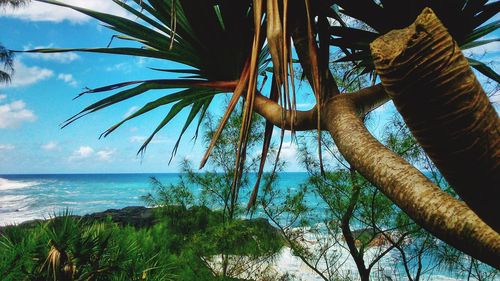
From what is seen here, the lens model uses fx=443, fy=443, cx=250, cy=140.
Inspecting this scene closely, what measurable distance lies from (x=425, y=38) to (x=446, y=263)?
603 centimetres

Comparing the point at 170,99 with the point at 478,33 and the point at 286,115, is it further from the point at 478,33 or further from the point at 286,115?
the point at 478,33

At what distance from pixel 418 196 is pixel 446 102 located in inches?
9.2

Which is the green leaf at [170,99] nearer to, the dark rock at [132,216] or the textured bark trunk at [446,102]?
the textured bark trunk at [446,102]

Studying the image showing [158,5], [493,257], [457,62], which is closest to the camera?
[457,62]

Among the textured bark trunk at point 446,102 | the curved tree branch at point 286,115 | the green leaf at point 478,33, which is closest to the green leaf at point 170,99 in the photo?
the curved tree branch at point 286,115

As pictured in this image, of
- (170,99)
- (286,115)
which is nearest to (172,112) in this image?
(170,99)


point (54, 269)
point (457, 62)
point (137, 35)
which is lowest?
point (54, 269)

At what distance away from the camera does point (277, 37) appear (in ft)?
2.69

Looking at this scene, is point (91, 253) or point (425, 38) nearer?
point (425, 38)

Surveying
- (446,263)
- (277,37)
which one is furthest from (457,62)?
(446,263)

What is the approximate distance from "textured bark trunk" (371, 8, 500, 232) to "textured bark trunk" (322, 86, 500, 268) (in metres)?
0.14

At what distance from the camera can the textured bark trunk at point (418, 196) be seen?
1.72ft

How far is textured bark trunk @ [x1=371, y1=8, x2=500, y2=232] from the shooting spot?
1.24 ft

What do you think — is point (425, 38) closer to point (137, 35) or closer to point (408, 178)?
point (408, 178)
